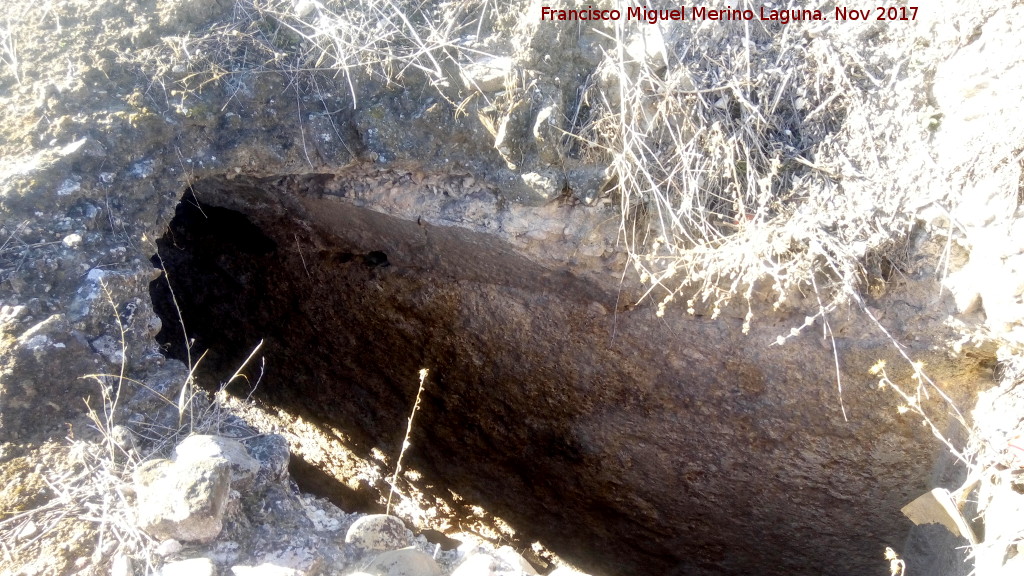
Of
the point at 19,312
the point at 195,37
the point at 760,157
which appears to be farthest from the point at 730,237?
the point at 19,312

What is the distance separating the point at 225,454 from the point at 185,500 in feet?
0.43

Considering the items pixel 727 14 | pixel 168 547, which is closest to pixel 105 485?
pixel 168 547

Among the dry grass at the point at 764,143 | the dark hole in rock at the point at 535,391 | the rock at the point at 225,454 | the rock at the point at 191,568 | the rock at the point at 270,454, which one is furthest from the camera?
the dark hole in rock at the point at 535,391

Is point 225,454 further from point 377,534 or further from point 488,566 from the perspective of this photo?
point 488,566

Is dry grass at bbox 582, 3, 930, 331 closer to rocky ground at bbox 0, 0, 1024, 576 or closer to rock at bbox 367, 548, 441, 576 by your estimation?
rocky ground at bbox 0, 0, 1024, 576

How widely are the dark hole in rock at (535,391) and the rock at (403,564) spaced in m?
1.01

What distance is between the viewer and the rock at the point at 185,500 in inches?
49.3

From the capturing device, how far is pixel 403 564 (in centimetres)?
132

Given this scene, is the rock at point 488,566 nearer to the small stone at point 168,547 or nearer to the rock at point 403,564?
the rock at point 403,564

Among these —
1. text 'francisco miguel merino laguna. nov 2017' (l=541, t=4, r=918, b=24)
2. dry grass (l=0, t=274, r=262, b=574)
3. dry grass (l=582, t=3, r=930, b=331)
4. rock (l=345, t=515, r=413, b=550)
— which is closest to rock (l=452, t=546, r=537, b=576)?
rock (l=345, t=515, r=413, b=550)

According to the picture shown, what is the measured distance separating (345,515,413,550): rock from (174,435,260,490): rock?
0.81ft

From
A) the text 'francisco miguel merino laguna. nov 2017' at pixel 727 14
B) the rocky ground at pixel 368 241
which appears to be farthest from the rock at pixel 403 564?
the text 'francisco miguel merino laguna. nov 2017' at pixel 727 14

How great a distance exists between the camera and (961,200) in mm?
1707

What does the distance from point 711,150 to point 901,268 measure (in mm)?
634
